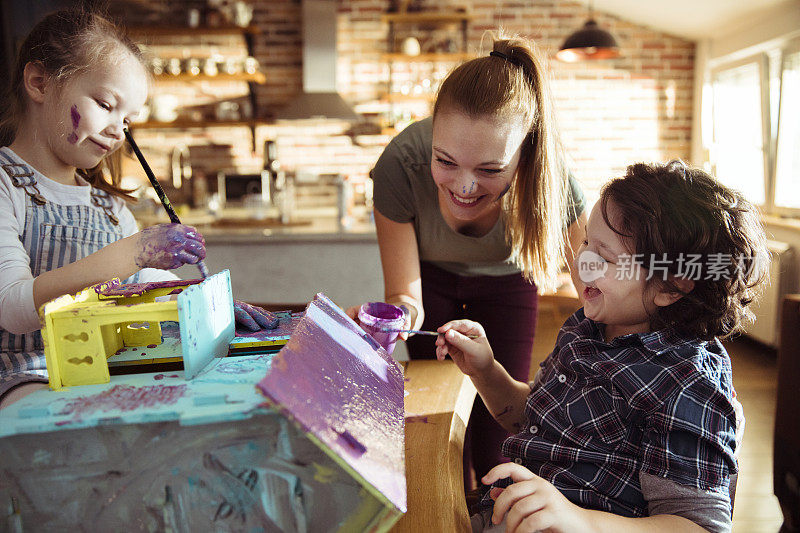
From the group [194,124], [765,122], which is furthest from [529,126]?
[194,124]

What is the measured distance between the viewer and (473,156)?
3.88 ft

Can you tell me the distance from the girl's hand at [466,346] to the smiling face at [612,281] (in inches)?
9.1

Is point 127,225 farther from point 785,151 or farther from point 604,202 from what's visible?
point 785,151

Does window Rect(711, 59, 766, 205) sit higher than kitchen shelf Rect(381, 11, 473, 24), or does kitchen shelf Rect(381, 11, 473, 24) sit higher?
kitchen shelf Rect(381, 11, 473, 24)

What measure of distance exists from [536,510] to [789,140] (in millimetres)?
4465

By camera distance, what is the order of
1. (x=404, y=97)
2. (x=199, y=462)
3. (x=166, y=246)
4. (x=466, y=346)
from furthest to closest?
(x=404, y=97), (x=466, y=346), (x=166, y=246), (x=199, y=462)

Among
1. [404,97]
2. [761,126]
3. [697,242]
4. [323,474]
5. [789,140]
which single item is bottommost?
[323,474]

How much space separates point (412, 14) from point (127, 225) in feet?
14.4

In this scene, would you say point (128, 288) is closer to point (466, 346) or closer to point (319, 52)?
point (466, 346)

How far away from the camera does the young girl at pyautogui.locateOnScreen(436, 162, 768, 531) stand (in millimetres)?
787

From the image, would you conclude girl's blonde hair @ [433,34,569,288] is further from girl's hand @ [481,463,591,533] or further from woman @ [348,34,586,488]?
girl's hand @ [481,463,591,533]

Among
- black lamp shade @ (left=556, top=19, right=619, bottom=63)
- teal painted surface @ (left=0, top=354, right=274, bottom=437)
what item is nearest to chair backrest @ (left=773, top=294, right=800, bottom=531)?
teal painted surface @ (left=0, top=354, right=274, bottom=437)

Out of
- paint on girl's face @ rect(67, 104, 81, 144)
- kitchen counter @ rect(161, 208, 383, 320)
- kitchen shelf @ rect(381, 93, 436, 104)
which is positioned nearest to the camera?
paint on girl's face @ rect(67, 104, 81, 144)

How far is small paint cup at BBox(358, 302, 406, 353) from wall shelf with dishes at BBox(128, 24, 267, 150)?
4.18 metres
